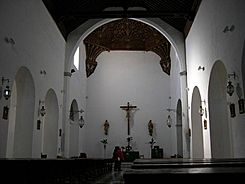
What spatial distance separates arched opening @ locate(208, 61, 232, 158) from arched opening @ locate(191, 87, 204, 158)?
237cm

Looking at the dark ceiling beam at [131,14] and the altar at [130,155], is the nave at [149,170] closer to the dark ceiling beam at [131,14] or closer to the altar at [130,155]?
the dark ceiling beam at [131,14]

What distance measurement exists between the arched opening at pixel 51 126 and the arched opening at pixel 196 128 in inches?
221

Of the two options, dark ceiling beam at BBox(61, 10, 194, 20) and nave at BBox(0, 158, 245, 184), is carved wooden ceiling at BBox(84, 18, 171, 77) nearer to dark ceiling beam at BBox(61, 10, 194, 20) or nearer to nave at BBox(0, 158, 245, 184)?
dark ceiling beam at BBox(61, 10, 194, 20)

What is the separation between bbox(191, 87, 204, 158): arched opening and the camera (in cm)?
1241

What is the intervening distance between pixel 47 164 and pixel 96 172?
5.69m

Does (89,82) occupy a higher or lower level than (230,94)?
higher

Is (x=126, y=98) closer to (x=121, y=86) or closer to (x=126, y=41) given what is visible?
(x=121, y=86)

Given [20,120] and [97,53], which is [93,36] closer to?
[97,53]

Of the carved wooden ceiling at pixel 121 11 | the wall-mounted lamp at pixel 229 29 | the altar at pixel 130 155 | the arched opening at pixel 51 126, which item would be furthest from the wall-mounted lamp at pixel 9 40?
the altar at pixel 130 155

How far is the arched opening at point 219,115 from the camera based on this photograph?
9656 millimetres

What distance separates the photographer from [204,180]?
1265 mm

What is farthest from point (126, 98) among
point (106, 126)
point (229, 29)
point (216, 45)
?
point (229, 29)

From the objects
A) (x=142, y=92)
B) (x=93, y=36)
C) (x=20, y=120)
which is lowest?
(x=20, y=120)

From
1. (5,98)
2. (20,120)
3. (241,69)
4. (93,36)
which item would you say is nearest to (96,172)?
(20,120)
